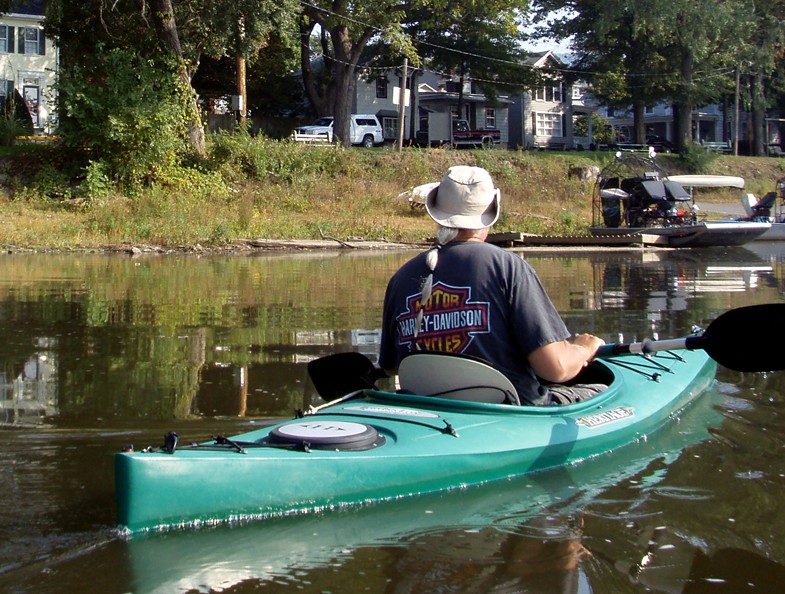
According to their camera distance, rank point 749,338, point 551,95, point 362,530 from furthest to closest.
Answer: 1. point 551,95
2. point 749,338
3. point 362,530

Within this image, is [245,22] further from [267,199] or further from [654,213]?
[654,213]

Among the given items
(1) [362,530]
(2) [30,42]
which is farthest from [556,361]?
(2) [30,42]

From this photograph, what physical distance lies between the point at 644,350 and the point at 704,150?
42.1 m

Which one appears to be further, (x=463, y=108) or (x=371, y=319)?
(x=463, y=108)

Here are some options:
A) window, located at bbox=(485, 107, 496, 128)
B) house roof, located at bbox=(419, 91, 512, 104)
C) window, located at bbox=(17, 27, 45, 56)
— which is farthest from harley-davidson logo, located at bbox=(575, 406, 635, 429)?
window, located at bbox=(485, 107, 496, 128)

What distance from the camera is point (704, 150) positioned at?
149 ft

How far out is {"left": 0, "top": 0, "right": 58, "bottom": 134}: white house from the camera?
47.5 m

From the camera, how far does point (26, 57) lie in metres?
48.5

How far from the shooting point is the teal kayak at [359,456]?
3926mm

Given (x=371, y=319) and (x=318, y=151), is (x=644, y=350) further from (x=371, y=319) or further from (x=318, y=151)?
(x=318, y=151)

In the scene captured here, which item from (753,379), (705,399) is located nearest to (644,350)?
(705,399)

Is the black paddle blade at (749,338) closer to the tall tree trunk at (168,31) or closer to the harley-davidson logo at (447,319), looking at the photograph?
the harley-davidson logo at (447,319)

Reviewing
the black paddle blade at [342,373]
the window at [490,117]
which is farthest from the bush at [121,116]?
the window at [490,117]

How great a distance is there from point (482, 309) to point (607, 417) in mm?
1228
